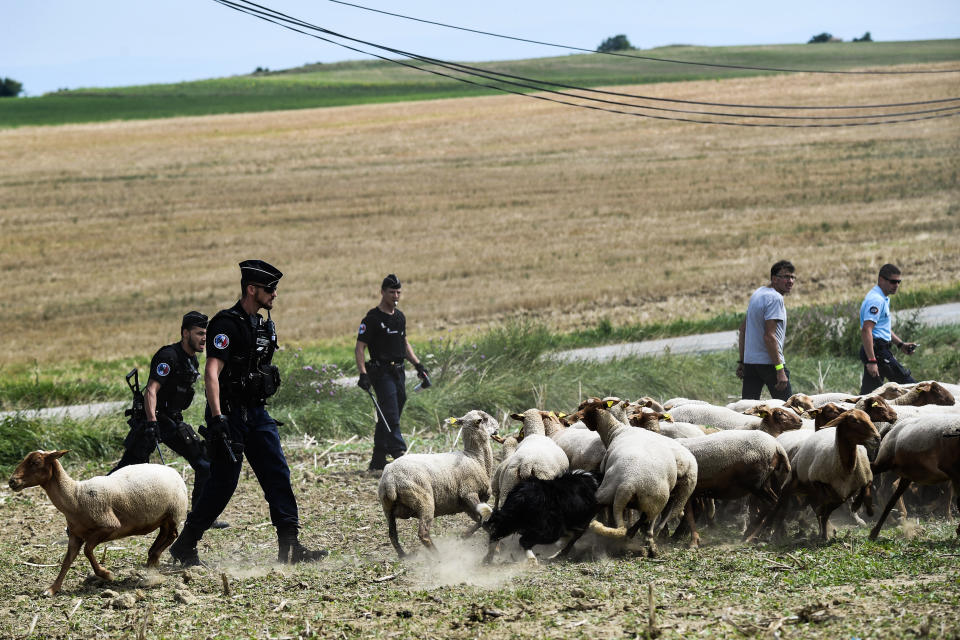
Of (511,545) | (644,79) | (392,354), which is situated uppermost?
(644,79)

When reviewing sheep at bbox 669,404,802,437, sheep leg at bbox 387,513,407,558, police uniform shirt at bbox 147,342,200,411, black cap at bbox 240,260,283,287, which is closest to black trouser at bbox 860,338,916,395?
sheep at bbox 669,404,802,437

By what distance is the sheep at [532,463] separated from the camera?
26.1 ft

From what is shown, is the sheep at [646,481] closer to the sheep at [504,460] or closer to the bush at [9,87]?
the sheep at [504,460]

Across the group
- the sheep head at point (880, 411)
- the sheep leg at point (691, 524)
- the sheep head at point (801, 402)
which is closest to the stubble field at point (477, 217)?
the sheep head at point (801, 402)

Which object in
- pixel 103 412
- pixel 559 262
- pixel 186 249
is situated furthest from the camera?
pixel 186 249

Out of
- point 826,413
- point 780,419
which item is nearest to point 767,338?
point 780,419

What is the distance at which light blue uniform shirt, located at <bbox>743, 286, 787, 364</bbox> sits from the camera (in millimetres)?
10617

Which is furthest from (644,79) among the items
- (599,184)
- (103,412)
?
(103,412)

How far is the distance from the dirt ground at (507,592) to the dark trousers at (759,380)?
268cm

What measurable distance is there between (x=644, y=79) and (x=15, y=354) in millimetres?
47645

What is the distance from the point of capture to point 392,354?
38.0 ft

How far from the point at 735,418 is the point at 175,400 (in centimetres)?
511

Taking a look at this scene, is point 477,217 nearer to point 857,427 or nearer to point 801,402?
point 801,402

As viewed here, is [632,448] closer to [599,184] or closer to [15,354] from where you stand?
[15,354]
